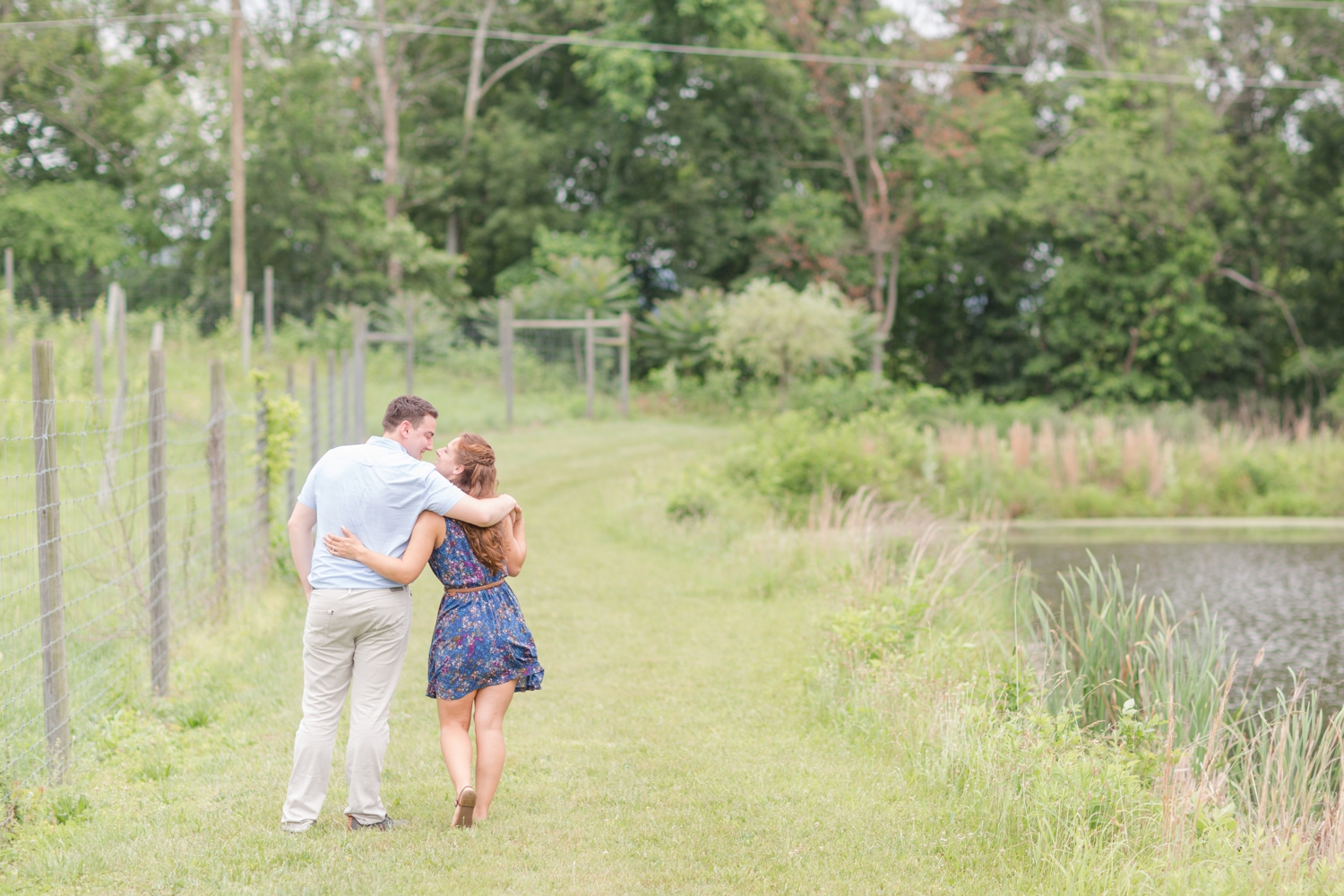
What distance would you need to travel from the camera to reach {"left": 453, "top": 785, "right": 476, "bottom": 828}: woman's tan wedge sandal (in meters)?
4.73

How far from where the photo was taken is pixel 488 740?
487 centimetres

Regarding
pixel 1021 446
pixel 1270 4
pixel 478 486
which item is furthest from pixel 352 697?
pixel 1270 4

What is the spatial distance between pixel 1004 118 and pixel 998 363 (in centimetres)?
729

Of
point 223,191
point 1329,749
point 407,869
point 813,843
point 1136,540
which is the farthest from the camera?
point 223,191

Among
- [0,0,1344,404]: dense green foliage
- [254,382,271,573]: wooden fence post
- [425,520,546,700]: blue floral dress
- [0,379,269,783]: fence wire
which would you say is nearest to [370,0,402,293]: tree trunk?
[0,0,1344,404]: dense green foliage

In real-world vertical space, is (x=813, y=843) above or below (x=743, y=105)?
below

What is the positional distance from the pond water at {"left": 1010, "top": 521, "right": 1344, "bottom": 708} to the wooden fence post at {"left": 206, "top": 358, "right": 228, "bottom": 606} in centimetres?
574

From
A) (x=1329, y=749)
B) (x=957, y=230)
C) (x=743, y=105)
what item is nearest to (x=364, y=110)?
(x=743, y=105)

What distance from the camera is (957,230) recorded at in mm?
33375

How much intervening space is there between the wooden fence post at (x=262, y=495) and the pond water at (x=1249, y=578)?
6.10 m

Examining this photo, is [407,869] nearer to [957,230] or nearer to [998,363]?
[957,230]

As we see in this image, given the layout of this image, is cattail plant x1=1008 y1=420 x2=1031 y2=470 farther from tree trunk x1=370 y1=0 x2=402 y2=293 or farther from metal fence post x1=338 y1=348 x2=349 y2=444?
tree trunk x1=370 y1=0 x2=402 y2=293

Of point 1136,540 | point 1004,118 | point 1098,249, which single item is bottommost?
point 1136,540

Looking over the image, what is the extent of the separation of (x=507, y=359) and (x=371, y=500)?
1696 centimetres
